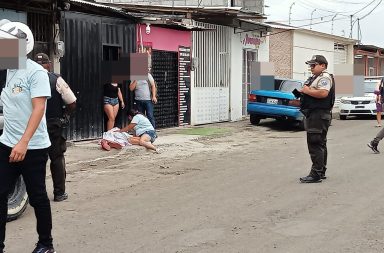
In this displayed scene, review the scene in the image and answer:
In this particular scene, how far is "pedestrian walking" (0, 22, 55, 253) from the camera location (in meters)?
4.77

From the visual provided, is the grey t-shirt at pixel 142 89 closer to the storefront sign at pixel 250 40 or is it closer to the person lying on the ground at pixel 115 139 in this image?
the person lying on the ground at pixel 115 139

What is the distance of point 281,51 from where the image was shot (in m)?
26.7

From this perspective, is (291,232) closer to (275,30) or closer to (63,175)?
(63,175)

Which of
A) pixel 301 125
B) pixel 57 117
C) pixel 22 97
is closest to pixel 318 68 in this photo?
pixel 57 117

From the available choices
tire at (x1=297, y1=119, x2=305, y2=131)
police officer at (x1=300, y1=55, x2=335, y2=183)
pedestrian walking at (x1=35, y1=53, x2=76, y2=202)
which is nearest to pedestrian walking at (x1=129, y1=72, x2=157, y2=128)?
tire at (x1=297, y1=119, x2=305, y2=131)

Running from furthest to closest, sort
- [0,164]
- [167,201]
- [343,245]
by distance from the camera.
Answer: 1. [167,201]
2. [343,245]
3. [0,164]

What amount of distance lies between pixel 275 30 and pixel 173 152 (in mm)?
14131

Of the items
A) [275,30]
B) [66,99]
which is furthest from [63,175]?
[275,30]

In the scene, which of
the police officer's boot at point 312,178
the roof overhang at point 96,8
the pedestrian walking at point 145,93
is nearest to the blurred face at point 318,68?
the police officer's boot at point 312,178

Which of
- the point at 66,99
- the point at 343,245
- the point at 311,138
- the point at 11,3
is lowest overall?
the point at 343,245

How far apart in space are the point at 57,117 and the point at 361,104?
1711cm

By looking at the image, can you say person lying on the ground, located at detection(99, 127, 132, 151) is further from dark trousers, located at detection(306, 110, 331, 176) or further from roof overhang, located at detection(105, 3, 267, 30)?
dark trousers, located at detection(306, 110, 331, 176)

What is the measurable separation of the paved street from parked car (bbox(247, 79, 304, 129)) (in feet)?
14.4

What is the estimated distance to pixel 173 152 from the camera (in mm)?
12727
